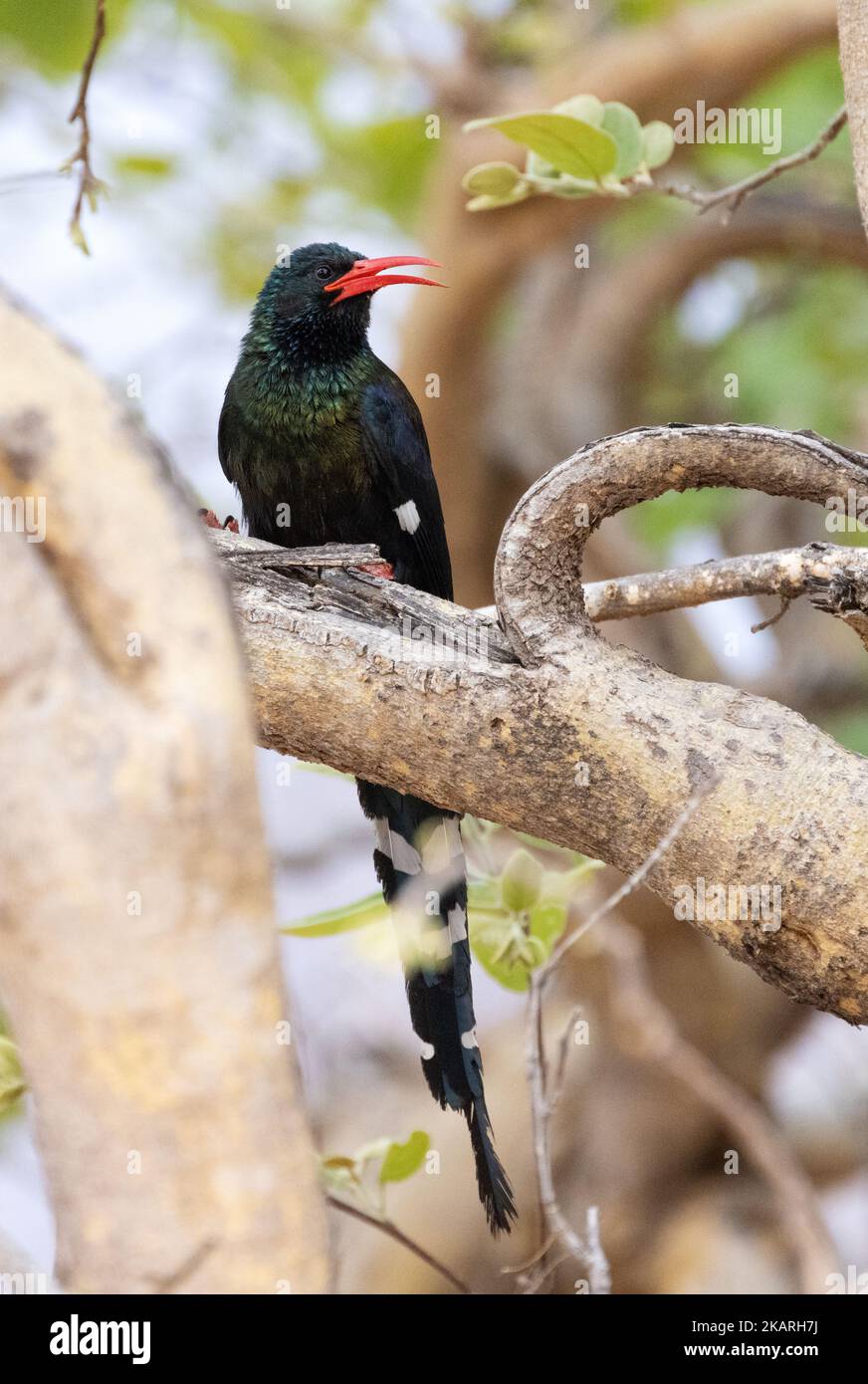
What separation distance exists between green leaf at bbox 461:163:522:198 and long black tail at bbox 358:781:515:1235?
0.92 metres

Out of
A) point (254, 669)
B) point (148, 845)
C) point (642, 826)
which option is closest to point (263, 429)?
point (254, 669)

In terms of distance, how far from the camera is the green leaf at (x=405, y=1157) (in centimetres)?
178

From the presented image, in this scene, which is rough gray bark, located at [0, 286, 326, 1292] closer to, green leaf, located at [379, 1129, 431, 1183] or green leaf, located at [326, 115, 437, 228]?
green leaf, located at [379, 1129, 431, 1183]

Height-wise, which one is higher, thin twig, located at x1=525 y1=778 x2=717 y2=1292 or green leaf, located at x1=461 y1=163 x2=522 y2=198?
green leaf, located at x1=461 y1=163 x2=522 y2=198

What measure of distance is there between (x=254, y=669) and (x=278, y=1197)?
88 cm

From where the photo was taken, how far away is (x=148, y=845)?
754 millimetres

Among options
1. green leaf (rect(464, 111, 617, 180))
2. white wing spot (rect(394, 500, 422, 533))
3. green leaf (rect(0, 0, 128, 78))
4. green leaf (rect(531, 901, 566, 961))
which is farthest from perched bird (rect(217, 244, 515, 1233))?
green leaf (rect(0, 0, 128, 78))

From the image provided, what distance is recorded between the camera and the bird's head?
106 inches

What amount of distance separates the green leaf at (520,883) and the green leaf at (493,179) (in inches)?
38.1

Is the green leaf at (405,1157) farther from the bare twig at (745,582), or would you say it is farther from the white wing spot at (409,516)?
the white wing spot at (409,516)

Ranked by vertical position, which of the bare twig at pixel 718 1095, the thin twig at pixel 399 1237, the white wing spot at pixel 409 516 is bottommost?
the bare twig at pixel 718 1095

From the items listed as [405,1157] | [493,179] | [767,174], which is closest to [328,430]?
[493,179]

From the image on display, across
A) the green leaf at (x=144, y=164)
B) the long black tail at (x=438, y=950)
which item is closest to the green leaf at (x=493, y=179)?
the long black tail at (x=438, y=950)
